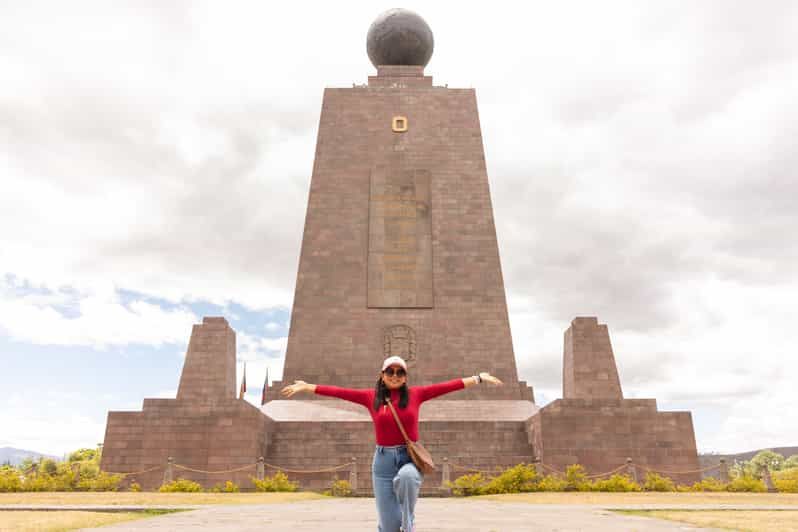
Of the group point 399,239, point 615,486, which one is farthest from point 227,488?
point 399,239

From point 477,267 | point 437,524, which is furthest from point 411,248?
point 437,524

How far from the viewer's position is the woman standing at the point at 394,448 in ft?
14.9

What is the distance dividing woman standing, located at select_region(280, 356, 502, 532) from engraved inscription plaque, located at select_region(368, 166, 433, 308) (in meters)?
19.6

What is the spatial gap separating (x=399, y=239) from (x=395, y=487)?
21.1 metres

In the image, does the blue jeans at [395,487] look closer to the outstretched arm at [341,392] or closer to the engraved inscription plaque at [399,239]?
the outstretched arm at [341,392]

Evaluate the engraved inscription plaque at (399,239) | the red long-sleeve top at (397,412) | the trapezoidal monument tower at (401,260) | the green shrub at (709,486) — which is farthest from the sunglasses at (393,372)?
the engraved inscription plaque at (399,239)

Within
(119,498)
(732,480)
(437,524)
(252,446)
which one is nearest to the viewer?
(437,524)

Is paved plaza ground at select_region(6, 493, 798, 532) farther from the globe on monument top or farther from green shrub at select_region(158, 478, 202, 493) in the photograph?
the globe on monument top

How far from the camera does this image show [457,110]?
27812mm

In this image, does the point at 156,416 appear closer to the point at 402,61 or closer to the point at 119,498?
the point at 119,498

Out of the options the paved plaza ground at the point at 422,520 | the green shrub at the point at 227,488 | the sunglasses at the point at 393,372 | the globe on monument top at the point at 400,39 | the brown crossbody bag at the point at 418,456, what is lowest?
the paved plaza ground at the point at 422,520

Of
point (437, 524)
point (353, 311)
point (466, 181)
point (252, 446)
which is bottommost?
point (437, 524)

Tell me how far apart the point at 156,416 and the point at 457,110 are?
17217mm

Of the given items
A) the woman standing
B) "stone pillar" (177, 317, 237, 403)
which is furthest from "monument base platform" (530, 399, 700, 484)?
the woman standing
